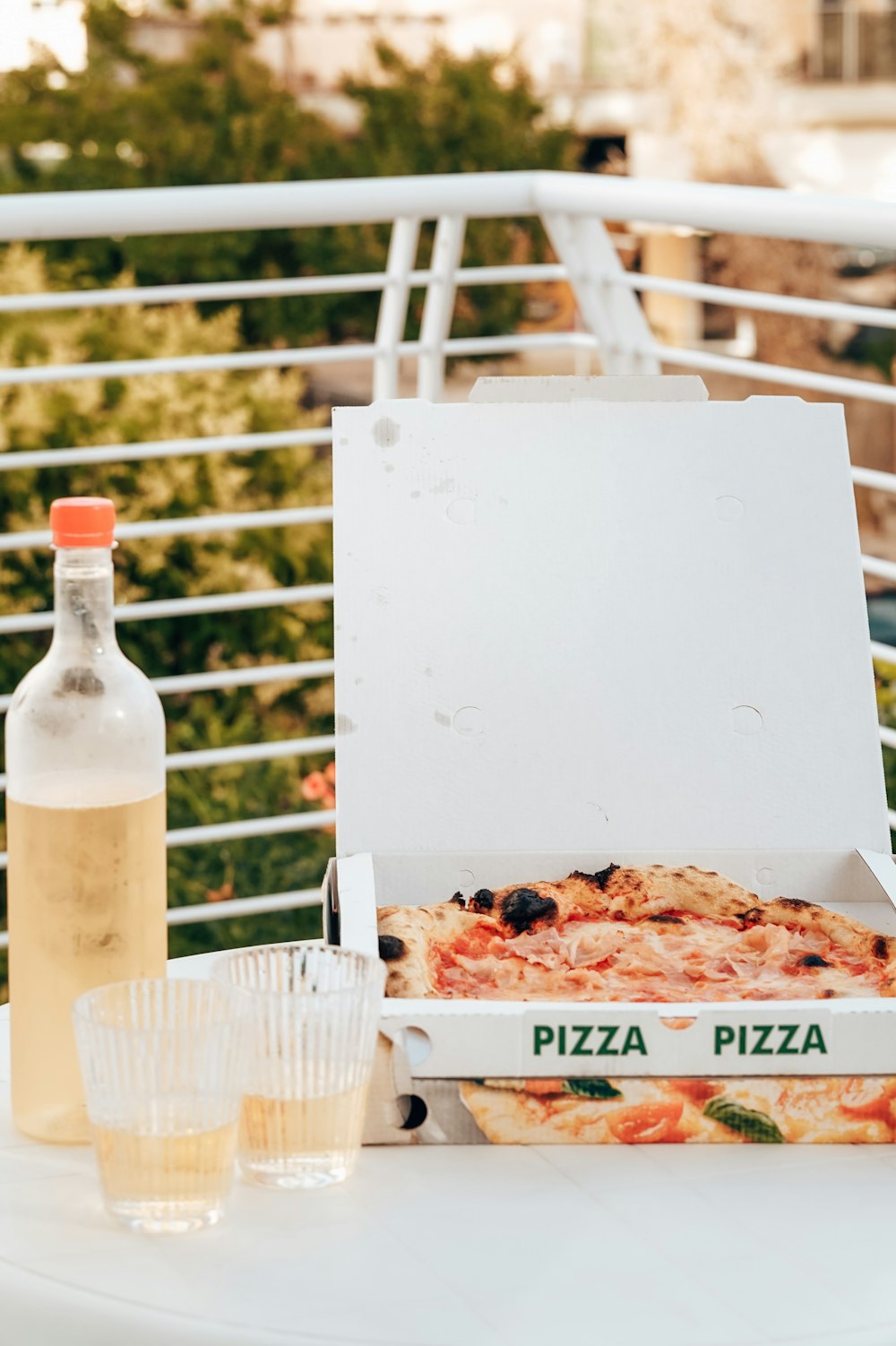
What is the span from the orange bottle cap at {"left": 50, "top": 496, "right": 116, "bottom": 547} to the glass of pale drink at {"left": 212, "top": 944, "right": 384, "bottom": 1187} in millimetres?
207

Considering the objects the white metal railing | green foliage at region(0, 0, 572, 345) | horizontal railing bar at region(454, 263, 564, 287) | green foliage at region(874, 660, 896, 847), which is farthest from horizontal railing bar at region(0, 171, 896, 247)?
green foliage at region(0, 0, 572, 345)

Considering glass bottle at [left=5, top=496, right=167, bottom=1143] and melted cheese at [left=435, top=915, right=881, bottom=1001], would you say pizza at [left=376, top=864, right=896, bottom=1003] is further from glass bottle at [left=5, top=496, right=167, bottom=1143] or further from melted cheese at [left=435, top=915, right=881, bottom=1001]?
glass bottle at [left=5, top=496, right=167, bottom=1143]

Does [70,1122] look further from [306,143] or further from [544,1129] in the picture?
[306,143]

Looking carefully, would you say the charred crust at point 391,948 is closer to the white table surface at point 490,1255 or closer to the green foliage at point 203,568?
the white table surface at point 490,1255

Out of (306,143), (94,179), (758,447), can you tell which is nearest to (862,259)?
(306,143)

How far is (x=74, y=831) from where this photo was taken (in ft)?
2.90

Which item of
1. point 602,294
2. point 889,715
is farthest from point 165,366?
point 889,715

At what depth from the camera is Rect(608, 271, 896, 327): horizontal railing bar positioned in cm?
177

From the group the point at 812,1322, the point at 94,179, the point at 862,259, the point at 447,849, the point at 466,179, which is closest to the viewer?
the point at 812,1322

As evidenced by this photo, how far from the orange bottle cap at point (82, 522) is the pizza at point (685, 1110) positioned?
0.31m

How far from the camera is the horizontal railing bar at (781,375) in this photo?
5.89 feet

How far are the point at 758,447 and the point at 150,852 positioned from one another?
476 mm

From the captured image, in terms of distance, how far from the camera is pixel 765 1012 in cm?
86

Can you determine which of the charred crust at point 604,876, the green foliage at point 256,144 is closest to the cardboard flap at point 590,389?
the charred crust at point 604,876
